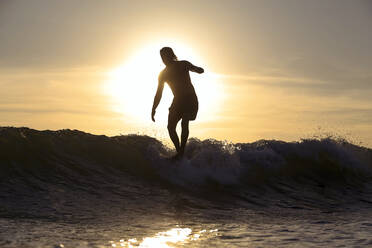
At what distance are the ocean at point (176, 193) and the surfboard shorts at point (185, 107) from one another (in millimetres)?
1098

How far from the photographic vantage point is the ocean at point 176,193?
5594 millimetres

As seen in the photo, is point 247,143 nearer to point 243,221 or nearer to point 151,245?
point 243,221

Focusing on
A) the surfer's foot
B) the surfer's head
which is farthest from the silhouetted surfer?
the surfer's foot

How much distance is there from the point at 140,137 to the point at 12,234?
7360mm

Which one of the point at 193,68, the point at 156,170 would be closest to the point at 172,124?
the point at 156,170

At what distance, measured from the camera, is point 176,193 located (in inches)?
352

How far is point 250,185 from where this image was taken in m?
10.6

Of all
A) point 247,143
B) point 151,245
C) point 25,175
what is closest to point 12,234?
point 151,245

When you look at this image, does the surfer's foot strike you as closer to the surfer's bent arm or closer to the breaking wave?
the breaking wave

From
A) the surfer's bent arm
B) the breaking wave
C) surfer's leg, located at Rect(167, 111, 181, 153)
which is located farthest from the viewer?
surfer's leg, located at Rect(167, 111, 181, 153)

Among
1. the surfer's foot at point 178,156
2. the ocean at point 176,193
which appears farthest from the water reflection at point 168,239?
the surfer's foot at point 178,156

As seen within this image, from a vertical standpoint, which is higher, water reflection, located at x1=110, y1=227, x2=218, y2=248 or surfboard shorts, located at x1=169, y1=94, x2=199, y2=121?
surfboard shorts, located at x1=169, y1=94, x2=199, y2=121

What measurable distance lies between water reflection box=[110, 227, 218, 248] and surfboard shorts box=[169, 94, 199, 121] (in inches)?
161

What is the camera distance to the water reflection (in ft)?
16.6
